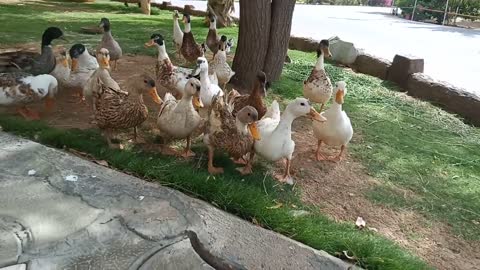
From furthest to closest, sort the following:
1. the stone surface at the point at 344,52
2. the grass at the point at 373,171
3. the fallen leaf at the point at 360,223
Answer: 1. the stone surface at the point at 344,52
2. the fallen leaf at the point at 360,223
3. the grass at the point at 373,171

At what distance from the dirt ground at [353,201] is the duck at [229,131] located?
0.53 metres

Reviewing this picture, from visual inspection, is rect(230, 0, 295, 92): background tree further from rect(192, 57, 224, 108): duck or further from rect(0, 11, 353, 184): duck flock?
rect(192, 57, 224, 108): duck

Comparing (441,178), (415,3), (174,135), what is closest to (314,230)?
(174,135)

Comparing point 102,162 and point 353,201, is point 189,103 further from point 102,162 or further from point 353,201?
point 353,201

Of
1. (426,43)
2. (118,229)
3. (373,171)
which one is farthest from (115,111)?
(426,43)

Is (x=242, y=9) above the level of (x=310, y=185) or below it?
above

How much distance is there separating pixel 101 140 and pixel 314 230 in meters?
2.14

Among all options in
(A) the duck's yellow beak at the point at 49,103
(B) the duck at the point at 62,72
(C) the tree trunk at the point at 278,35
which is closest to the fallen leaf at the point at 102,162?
(A) the duck's yellow beak at the point at 49,103

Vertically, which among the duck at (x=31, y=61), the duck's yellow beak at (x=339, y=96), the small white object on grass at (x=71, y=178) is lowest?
the small white object on grass at (x=71, y=178)

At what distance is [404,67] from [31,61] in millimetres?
5653

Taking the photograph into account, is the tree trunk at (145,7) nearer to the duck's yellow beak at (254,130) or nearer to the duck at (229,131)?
the duck at (229,131)

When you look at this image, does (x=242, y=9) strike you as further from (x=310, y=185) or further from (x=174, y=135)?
(x=310, y=185)

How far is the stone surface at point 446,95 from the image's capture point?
6.04m

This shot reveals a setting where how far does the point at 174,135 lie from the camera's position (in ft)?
12.6
